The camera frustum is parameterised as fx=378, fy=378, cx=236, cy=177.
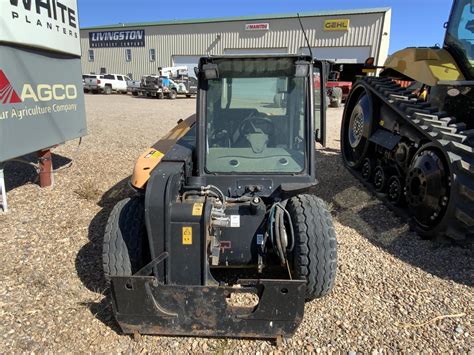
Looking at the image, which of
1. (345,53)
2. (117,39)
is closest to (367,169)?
(345,53)

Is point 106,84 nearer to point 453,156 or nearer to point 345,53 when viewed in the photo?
point 345,53

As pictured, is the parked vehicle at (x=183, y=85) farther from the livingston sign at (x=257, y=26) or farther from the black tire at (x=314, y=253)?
the black tire at (x=314, y=253)

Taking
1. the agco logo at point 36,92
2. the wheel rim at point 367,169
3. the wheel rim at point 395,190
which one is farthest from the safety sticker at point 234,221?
the wheel rim at point 367,169

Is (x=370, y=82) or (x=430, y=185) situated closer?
(x=430, y=185)

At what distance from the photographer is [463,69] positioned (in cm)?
489

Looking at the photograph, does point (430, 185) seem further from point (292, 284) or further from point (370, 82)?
point (370, 82)

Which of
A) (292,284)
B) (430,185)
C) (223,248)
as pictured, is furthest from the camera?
(430,185)

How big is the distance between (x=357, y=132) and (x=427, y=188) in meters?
2.84

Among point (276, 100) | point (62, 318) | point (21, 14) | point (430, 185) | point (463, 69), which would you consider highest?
point (21, 14)

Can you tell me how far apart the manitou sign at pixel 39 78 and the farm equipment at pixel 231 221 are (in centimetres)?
197

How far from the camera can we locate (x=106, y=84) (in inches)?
1117

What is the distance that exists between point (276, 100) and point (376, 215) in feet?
8.19

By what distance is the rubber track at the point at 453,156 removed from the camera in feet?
11.9

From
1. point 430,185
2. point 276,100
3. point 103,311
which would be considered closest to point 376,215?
point 430,185
